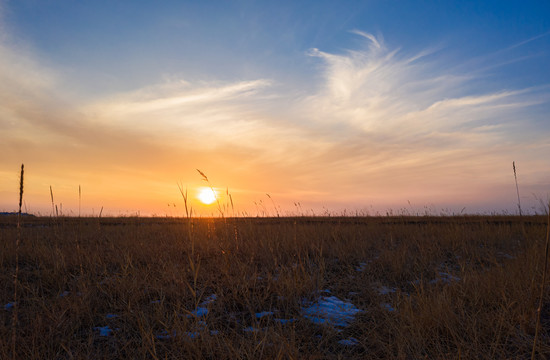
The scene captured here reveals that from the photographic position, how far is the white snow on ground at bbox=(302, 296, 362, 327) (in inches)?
142

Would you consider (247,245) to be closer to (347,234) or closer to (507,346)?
(347,234)

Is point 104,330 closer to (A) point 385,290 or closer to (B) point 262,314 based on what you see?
(B) point 262,314

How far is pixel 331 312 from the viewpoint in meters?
3.86

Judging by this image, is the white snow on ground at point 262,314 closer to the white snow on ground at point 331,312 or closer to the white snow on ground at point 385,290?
the white snow on ground at point 331,312

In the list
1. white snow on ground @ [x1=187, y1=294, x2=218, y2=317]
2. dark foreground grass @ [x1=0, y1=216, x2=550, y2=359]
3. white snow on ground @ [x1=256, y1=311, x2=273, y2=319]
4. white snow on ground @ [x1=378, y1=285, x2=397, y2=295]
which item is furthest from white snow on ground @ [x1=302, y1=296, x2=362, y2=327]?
white snow on ground @ [x1=187, y1=294, x2=218, y2=317]

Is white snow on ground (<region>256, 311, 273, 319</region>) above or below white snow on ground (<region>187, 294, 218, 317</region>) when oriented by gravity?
below

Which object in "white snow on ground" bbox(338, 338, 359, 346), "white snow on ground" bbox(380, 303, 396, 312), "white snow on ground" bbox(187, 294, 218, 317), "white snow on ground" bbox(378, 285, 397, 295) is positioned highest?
"white snow on ground" bbox(187, 294, 218, 317)

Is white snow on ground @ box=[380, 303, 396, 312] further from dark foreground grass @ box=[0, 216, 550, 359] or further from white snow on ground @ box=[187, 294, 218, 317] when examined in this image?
white snow on ground @ box=[187, 294, 218, 317]

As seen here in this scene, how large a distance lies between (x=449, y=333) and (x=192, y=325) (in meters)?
2.63

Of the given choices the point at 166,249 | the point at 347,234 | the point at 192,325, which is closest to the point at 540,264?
the point at 347,234

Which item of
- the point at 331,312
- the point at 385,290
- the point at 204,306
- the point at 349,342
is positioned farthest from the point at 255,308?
the point at 385,290

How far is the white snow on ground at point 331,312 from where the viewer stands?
3607 mm

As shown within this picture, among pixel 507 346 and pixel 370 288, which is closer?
pixel 507 346

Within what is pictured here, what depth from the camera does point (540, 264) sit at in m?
5.30
